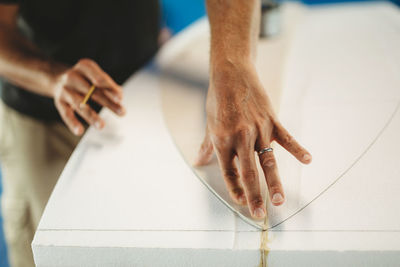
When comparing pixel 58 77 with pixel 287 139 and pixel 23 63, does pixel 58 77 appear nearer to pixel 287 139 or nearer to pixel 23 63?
pixel 23 63

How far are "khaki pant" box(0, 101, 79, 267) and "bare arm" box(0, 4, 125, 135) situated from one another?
0.18 meters

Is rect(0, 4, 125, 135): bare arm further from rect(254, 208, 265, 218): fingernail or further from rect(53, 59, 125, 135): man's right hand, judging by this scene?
rect(254, 208, 265, 218): fingernail

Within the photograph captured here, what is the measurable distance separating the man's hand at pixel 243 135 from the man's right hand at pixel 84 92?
26 centimetres

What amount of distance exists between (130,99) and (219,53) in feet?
1.15

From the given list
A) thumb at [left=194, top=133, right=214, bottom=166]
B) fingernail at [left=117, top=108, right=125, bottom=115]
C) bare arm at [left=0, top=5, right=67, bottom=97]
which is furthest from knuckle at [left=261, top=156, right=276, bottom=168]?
bare arm at [left=0, top=5, right=67, bottom=97]

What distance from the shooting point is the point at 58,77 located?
2.93 feet

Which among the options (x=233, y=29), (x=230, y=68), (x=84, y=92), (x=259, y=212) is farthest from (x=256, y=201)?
(x=84, y=92)

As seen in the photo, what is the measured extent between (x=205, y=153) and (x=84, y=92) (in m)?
0.34

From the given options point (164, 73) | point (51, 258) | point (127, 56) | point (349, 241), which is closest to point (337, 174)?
point (349, 241)

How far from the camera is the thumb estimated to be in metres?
0.72

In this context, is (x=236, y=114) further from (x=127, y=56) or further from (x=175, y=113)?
(x=127, y=56)

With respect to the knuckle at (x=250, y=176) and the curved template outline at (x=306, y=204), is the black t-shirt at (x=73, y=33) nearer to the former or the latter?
the curved template outline at (x=306, y=204)

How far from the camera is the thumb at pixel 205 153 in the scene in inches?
28.2

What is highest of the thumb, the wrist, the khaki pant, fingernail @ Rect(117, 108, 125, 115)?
the wrist
